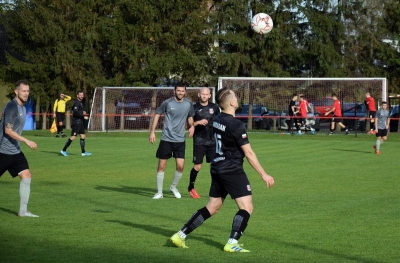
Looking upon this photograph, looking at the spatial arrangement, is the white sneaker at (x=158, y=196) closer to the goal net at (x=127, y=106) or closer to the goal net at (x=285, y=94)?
the goal net at (x=127, y=106)

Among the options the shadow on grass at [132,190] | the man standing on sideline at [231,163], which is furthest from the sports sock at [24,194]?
the man standing on sideline at [231,163]

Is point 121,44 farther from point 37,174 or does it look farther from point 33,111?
point 37,174

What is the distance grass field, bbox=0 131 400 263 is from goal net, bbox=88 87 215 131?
17217mm

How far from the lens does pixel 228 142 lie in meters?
8.37

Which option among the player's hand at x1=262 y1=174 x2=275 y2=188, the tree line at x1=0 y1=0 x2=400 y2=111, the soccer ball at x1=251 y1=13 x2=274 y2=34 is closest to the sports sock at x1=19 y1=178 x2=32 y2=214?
the player's hand at x1=262 y1=174 x2=275 y2=188

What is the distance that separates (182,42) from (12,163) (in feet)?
114

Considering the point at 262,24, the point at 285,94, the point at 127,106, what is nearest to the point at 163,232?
the point at 262,24

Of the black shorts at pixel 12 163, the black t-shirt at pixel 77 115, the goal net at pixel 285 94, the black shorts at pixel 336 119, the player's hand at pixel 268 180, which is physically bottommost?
the black shorts at pixel 12 163

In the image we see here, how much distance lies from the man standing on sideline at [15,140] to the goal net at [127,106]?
2785 centimetres

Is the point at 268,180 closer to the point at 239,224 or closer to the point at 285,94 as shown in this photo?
the point at 239,224

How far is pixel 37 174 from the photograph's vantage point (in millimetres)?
18125

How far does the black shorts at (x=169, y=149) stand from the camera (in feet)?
44.4

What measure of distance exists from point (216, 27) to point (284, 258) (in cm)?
3792

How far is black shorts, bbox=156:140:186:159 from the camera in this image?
13.5 meters
